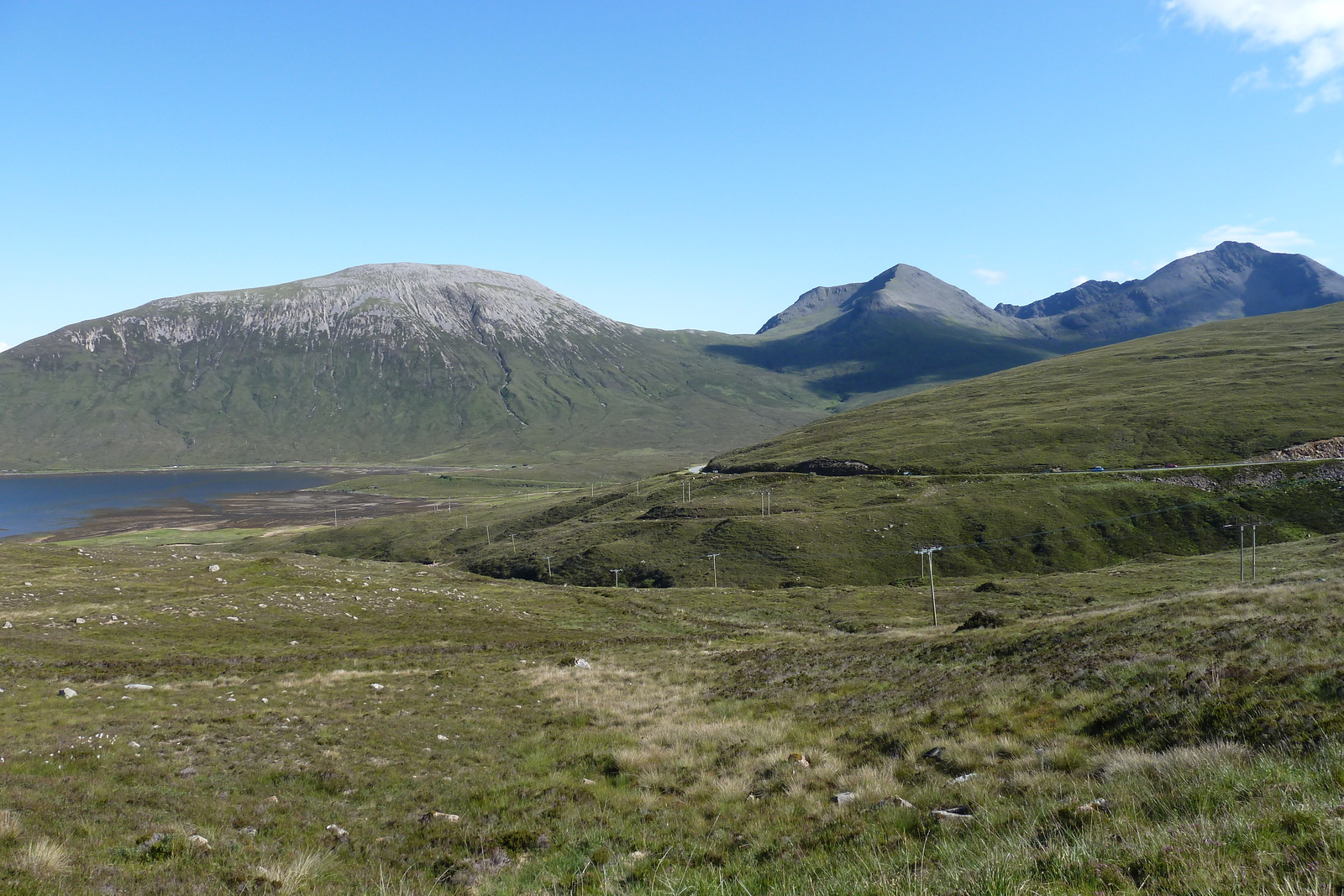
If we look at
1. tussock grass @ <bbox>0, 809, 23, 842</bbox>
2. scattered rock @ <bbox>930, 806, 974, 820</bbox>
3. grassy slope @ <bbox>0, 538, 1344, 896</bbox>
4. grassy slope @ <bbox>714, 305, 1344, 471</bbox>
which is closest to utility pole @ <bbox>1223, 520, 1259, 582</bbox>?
A: grassy slope @ <bbox>714, 305, 1344, 471</bbox>

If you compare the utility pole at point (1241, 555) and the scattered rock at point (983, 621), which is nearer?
the scattered rock at point (983, 621)

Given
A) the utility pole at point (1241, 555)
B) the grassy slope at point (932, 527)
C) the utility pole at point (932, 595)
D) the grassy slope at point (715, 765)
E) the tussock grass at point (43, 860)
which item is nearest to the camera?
the grassy slope at point (715, 765)

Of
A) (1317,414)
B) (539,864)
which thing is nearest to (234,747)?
(539,864)

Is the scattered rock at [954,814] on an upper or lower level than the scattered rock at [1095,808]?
lower

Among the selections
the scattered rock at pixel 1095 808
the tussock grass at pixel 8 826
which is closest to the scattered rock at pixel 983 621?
the scattered rock at pixel 1095 808

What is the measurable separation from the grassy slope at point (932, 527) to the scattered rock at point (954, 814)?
97975 millimetres

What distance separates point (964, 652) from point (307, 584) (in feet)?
198

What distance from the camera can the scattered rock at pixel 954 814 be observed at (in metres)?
10.2

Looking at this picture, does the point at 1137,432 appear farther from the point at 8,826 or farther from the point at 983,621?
the point at 8,826

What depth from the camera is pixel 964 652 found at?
28.9 m

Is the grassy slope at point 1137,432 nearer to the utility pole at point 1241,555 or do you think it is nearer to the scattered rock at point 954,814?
the utility pole at point 1241,555

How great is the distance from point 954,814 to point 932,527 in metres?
119

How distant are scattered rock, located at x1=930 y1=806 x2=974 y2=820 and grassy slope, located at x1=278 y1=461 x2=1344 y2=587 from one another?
9798cm

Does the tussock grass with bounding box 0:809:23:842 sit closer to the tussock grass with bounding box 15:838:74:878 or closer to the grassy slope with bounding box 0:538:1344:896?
the grassy slope with bounding box 0:538:1344:896
